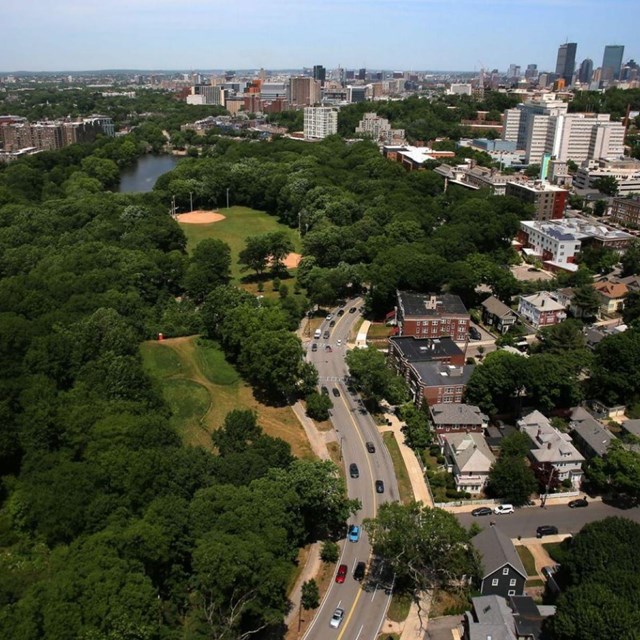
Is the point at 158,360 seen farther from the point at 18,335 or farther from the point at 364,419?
the point at 364,419

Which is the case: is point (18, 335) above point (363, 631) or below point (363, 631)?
above

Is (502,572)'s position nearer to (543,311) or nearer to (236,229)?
(543,311)

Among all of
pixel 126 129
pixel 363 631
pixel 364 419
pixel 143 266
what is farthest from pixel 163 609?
pixel 126 129

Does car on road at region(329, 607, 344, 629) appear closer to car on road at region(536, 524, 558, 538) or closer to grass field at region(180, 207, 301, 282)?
car on road at region(536, 524, 558, 538)

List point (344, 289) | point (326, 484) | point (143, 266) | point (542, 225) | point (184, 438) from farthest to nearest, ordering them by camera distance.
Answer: point (542, 225) < point (344, 289) < point (143, 266) < point (184, 438) < point (326, 484)

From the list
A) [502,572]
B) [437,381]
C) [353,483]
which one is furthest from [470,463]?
[502,572]

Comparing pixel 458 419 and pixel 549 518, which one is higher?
pixel 458 419
